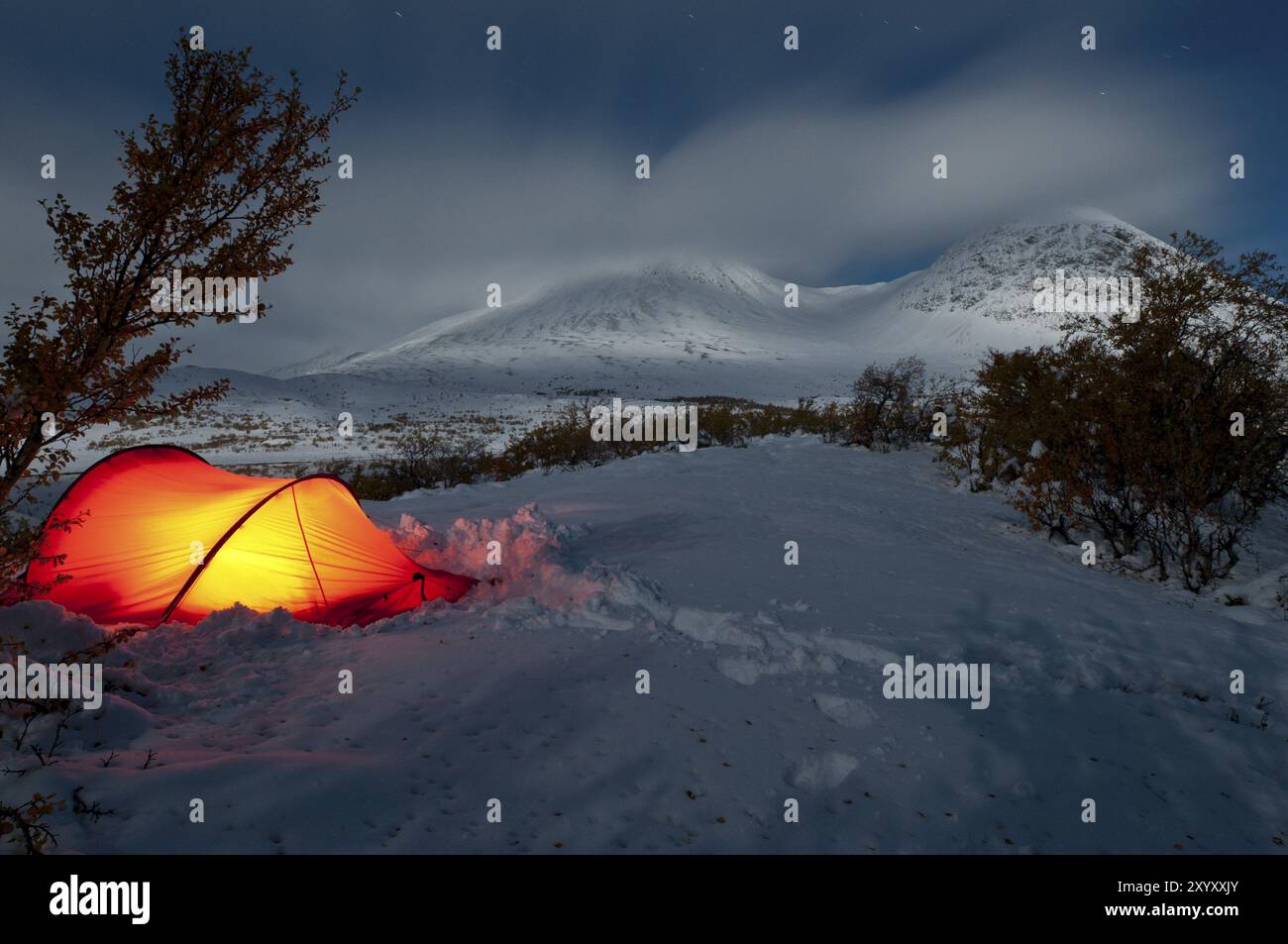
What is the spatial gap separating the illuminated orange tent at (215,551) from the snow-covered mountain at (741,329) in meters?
56.4

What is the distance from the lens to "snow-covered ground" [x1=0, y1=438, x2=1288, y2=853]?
248 cm

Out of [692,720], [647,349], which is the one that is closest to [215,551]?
[692,720]

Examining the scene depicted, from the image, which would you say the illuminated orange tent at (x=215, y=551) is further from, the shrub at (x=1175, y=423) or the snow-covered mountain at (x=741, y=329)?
the snow-covered mountain at (x=741, y=329)

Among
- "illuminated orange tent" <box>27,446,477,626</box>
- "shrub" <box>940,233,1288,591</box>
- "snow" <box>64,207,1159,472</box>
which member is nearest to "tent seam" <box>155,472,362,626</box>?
"illuminated orange tent" <box>27,446,477,626</box>

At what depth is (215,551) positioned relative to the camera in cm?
481

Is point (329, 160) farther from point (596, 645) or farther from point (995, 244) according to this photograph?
point (995, 244)

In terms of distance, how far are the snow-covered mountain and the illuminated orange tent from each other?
56.4m

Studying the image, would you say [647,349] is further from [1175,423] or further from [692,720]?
[692,720]

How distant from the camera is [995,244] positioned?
179500 mm

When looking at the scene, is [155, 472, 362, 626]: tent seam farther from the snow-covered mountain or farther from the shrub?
the snow-covered mountain

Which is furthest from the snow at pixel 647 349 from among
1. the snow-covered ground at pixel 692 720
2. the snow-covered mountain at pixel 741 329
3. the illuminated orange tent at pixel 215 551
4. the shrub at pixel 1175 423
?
the illuminated orange tent at pixel 215 551

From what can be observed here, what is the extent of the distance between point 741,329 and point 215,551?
142138 mm

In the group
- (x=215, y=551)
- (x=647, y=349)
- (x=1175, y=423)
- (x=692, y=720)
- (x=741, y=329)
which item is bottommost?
(x=692, y=720)
